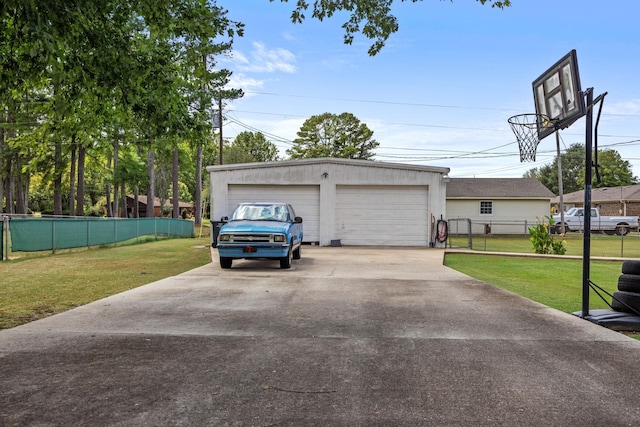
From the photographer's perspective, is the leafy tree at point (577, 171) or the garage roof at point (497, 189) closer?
the garage roof at point (497, 189)

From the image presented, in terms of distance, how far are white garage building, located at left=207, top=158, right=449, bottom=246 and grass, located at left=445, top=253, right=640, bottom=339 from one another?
297cm

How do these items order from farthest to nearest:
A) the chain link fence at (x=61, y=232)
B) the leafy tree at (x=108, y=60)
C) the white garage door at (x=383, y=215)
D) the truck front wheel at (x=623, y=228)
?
the truck front wheel at (x=623, y=228), the white garage door at (x=383, y=215), the chain link fence at (x=61, y=232), the leafy tree at (x=108, y=60)

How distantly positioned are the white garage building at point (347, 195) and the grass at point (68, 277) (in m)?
4.26

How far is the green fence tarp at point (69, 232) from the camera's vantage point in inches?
586

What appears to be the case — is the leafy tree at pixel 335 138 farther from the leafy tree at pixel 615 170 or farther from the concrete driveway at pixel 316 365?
the concrete driveway at pixel 316 365

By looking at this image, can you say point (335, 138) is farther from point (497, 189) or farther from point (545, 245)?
point (545, 245)

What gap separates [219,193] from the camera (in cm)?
1942

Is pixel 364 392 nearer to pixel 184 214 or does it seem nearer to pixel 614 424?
pixel 614 424

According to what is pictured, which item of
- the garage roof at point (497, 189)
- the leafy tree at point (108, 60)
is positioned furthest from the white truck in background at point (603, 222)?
the leafy tree at point (108, 60)

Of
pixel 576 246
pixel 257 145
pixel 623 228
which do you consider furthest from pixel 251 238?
pixel 257 145

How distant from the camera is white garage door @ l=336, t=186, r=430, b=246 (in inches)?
762

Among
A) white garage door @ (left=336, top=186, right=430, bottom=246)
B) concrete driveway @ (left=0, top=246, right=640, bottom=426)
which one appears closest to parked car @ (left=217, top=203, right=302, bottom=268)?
concrete driveway @ (left=0, top=246, right=640, bottom=426)

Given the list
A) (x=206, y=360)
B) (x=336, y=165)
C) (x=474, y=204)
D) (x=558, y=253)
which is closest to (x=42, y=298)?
(x=206, y=360)

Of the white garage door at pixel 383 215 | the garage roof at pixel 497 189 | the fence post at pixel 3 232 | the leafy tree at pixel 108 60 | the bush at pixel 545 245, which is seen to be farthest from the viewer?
the garage roof at pixel 497 189
